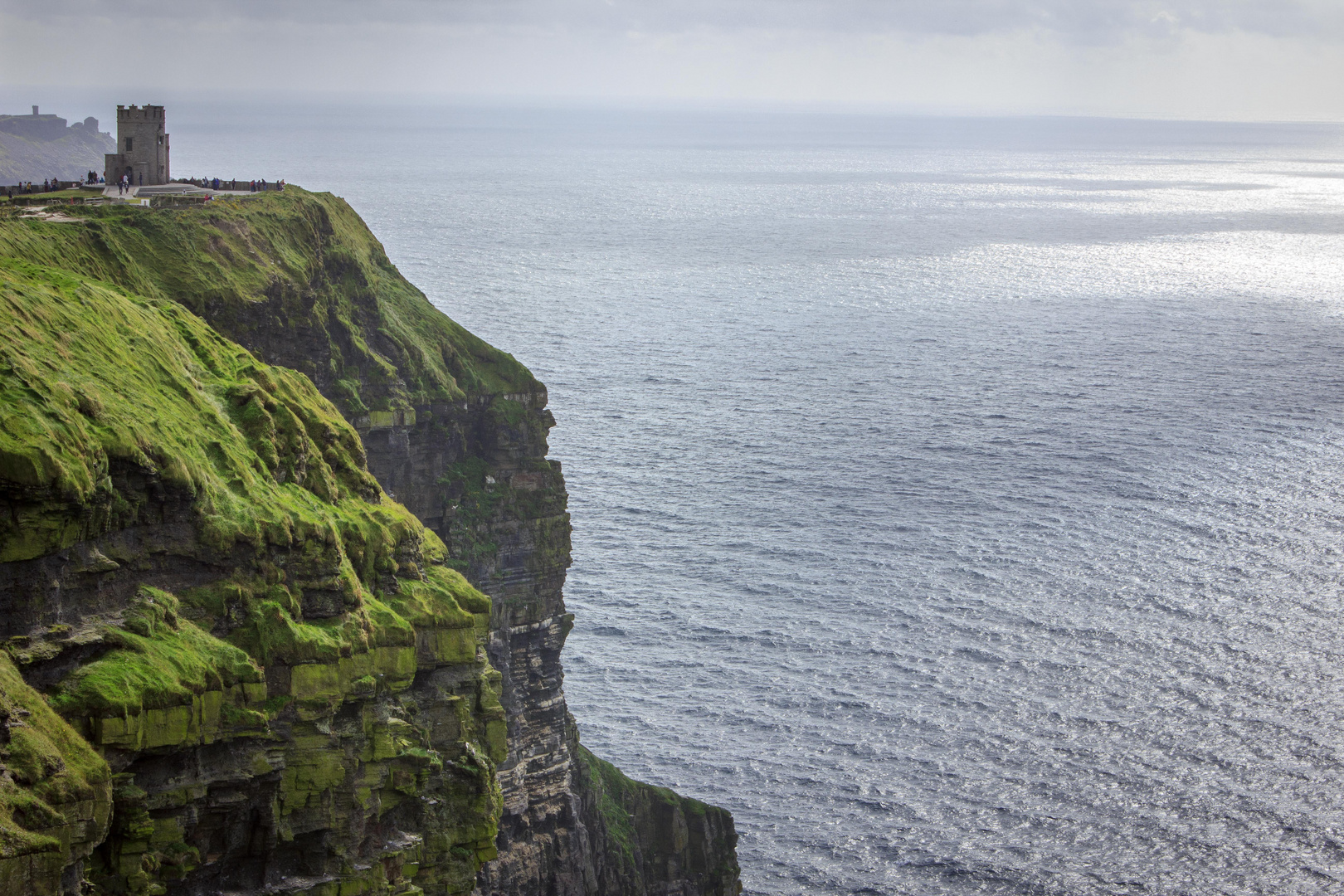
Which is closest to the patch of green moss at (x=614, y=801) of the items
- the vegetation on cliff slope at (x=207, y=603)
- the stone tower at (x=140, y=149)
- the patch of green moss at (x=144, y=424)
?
the vegetation on cliff slope at (x=207, y=603)

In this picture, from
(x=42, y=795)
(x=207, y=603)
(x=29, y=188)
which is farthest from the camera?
(x=29, y=188)

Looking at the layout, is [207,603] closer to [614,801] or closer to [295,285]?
[295,285]

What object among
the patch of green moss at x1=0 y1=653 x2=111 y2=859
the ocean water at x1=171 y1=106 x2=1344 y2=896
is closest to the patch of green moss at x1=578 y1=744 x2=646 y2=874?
the ocean water at x1=171 y1=106 x2=1344 y2=896

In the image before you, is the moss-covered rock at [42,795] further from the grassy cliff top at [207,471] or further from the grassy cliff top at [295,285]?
the grassy cliff top at [295,285]

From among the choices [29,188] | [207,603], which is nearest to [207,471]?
[207,603]

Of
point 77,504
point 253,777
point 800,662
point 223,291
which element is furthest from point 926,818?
point 77,504

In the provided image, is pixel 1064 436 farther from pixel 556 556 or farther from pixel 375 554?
pixel 375 554
